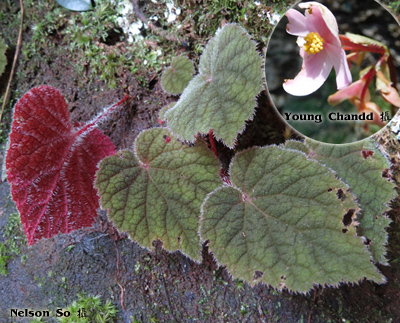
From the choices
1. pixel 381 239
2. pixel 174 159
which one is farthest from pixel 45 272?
pixel 381 239

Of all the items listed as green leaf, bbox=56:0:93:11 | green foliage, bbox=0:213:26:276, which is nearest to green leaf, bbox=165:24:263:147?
green leaf, bbox=56:0:93:11

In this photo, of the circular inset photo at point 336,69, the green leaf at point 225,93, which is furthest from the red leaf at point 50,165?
the circular inset photo at point 336,69

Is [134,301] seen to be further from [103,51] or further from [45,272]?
[103,51]

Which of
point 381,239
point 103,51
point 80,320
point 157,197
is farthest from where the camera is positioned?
point 103,51

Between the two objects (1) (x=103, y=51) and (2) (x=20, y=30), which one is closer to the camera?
(1) (x=103, y=51)

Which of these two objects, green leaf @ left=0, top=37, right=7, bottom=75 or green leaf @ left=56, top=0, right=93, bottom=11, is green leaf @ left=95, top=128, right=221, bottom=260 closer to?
green leaf @ left=56, top=0, right=93, bottom=11

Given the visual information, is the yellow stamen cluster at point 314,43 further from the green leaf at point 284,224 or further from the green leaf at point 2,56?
the green leaf at point 2,56
